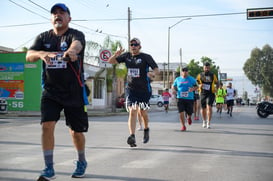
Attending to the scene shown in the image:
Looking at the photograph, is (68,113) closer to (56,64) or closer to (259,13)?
(56,64)

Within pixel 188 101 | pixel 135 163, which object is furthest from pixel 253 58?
pixel 135 163

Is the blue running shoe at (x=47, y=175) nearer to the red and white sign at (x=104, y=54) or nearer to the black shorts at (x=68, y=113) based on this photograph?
the black shorts at (x=68, y=113)

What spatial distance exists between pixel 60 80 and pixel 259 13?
1864 cm

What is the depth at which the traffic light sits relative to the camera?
2034 centimetres

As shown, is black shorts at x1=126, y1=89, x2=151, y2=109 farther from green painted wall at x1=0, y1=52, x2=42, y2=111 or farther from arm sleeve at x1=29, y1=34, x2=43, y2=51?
green painted wall at x1=0, y1=52, x2=42, y2=111

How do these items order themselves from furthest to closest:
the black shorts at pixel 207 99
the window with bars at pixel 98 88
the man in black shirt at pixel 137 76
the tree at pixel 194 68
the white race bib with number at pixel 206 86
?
the tree at pixel 194 68 < the window with bars at pixel 98 88 < the white race bib with number at pixel 206 86 < the black shorts at pixel 207 99 < the man in black shirt at pixel 137 76

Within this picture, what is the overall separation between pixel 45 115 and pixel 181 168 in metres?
2.02

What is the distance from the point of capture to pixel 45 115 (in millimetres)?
4324

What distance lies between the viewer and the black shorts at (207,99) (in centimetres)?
1198

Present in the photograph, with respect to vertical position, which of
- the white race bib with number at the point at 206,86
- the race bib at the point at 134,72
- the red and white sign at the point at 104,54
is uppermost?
the red and white sign at the point at 104,54

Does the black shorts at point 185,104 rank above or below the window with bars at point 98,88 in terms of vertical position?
below

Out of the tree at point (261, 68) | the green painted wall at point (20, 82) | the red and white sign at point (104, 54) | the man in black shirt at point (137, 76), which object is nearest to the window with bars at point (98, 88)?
the green painted wall at point (20, 82)

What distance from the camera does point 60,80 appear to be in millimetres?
4340

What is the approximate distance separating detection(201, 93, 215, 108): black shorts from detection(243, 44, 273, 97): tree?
7311cm
